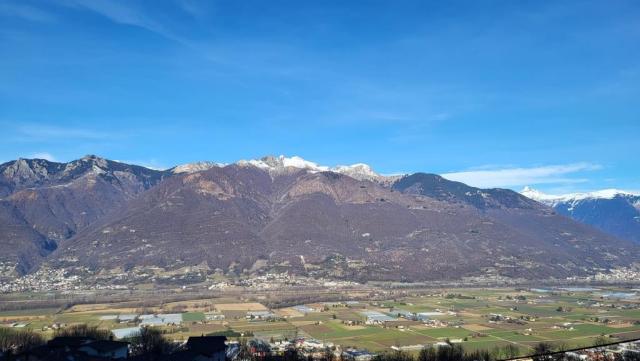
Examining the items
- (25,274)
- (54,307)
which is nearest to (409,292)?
(54,307)

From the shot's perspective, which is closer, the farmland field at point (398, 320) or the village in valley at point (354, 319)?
the village in valley at point (354, 319)

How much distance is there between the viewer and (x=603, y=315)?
114812 mm

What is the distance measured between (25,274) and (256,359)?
156894 millimetres

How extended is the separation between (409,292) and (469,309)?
38882 millimetres

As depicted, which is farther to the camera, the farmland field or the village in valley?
the farmland field

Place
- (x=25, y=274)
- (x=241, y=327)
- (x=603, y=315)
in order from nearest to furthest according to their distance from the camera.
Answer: (x=241, y=327), (x=603, y=315), (x=25, y=274)

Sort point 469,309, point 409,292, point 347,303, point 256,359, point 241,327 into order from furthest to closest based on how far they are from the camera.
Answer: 1. point 409,292
2. point 347,303
3. point 469,309
4. point 241,327
5. point 256,359

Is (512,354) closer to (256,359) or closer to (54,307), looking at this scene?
(256,359)

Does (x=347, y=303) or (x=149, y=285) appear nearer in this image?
(x=347, y=303)

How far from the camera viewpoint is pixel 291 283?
181375mm

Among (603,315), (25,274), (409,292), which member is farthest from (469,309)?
(25,274)

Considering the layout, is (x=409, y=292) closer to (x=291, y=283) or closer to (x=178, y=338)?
(x=291, y=283)

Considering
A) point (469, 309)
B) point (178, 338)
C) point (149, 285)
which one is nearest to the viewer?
point (178, 338)

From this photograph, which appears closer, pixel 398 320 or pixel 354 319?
pixel 398 320
